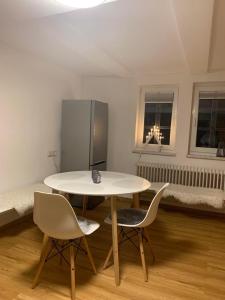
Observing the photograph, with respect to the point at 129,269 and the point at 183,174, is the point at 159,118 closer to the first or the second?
the point at 183,174

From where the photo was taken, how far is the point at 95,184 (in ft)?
7.97

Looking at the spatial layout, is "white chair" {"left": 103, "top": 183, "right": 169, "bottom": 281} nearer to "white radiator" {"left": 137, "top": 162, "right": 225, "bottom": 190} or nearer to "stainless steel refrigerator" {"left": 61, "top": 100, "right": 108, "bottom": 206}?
"stainless steel refrigerator" {"left": 61, "top": 100, "right": 108, "bottom": 206}

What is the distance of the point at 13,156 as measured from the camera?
3197mm

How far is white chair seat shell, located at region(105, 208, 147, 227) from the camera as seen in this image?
7.30 ft

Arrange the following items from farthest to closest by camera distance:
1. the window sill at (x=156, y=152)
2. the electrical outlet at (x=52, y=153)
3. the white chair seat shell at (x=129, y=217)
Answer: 1. the window sill at (x=156, y=152)
2. the electrical outlet at (x=52, y=153)
3. the white chair seat shell at (x=129, y=217)

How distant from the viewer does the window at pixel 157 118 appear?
4184 mm

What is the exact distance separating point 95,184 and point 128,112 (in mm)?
2274

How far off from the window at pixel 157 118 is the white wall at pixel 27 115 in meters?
1.43

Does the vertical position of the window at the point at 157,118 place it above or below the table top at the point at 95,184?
above

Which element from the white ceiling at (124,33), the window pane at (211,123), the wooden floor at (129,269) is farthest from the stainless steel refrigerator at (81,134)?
the window pane at (211,123)

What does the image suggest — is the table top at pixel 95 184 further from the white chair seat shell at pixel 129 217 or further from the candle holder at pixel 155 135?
the candle holder at pixel 155 135

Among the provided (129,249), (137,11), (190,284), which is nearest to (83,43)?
(137,11)

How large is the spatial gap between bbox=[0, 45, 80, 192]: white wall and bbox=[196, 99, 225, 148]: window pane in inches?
92.7

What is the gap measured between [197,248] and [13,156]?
8.38 ft
